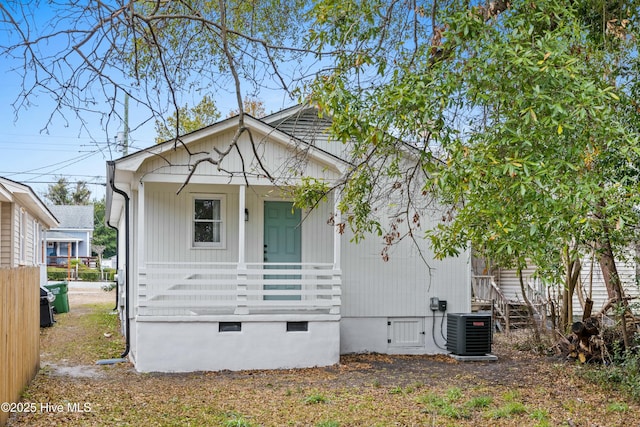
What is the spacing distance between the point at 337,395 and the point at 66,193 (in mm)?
60515

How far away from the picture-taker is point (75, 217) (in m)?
48.1

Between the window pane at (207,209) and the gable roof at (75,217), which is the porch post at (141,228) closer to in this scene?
the window pane at (207,209)

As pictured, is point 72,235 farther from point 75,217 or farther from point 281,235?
point 281,235

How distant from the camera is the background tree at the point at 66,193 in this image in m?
63.1

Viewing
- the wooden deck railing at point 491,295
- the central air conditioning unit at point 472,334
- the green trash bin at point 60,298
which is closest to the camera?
the central air conditioning unit at point 472,334

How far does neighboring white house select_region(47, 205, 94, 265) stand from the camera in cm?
4697

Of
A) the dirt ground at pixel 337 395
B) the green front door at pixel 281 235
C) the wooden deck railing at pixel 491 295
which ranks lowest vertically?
the dirt ground at pixel 337 395

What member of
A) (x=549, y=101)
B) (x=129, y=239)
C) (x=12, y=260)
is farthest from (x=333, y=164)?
(x=12, y=260)

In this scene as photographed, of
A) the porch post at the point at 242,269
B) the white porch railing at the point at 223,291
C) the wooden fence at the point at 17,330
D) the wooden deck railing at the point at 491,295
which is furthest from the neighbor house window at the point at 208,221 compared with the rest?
the wooden deck railing at the point at 491,295

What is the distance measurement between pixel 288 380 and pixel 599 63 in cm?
622

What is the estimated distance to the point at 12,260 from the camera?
16.1 m

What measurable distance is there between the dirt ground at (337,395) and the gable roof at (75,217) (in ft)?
122

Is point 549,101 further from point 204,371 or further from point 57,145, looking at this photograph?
point 57,145

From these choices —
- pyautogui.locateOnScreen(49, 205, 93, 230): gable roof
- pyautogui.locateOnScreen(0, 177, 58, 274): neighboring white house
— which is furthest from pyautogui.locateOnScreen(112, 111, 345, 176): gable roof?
pyautogui.locateOnScreen(49, 205, 93, 230): gable roof
